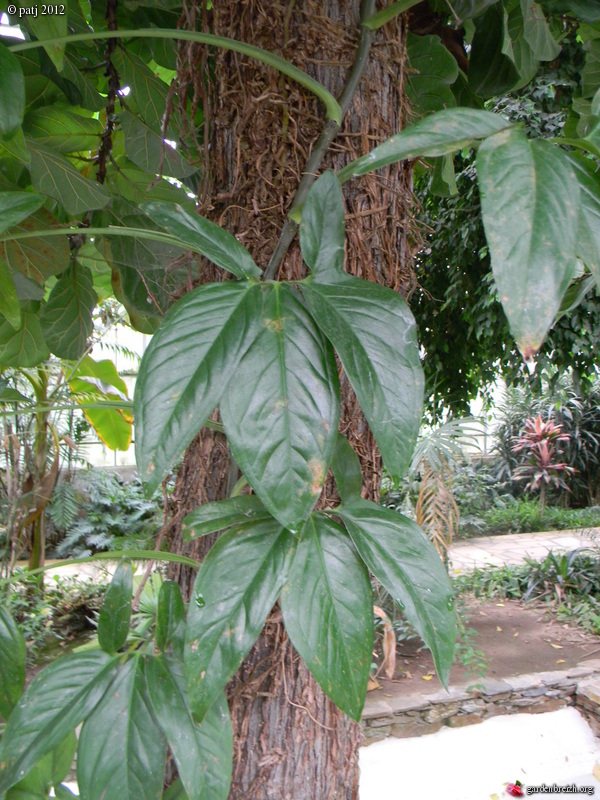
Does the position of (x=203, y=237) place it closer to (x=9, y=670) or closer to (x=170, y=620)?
(x=170, y=620)

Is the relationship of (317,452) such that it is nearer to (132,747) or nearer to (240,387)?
(240,387)

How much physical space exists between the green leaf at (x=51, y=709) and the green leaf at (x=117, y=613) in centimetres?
2

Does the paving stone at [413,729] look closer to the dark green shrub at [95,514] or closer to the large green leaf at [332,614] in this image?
the dark green shrub at [95,514]

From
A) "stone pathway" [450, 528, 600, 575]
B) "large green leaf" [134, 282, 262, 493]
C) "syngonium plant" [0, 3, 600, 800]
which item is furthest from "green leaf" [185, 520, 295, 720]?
"stone pathway" [450, 528, 600, 575]

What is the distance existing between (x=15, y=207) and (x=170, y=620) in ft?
1.06

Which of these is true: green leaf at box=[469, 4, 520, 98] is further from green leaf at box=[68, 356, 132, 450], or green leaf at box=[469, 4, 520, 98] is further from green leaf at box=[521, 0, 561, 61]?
green leaf at box=[68, 356, 132, 450]

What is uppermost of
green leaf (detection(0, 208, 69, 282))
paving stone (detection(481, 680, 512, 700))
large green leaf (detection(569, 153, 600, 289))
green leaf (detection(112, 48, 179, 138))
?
green leaf (detection(112, 48, 179, 138))

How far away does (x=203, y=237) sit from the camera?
1.32ft

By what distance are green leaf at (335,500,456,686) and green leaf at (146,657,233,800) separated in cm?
17

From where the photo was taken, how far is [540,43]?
0.74 m

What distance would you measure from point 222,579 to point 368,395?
15cm

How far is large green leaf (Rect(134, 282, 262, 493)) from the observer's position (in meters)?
0.34

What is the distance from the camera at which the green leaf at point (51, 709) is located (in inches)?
18.6

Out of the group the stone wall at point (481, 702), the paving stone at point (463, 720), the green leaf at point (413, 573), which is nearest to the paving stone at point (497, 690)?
the stone wall at point (481, 702)
